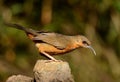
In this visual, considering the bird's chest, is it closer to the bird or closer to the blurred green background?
the bird

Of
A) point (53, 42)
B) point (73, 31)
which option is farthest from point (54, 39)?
point (73, 31)

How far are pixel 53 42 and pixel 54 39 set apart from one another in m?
0.03

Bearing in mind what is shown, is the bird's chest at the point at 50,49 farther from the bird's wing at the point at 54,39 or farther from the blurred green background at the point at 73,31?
the blurred green background at the point at 73,31

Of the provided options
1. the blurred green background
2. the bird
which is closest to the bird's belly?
the bird

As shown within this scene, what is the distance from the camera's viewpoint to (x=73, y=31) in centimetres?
883

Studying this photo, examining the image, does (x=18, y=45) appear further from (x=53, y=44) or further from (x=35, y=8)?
(x=53, y=44)

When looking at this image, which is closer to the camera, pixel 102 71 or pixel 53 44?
pixel 53 44

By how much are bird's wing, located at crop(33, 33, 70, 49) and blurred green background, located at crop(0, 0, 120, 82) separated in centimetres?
400

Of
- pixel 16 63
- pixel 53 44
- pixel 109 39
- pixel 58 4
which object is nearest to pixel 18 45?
pixel 16 63

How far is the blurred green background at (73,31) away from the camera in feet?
27.9

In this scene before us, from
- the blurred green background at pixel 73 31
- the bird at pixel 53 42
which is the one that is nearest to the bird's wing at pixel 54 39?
the bird at pixel 53 42

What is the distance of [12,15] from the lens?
28.7 feet

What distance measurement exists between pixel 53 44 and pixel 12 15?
15.6 feet

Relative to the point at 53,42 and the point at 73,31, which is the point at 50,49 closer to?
the point at 53,42
